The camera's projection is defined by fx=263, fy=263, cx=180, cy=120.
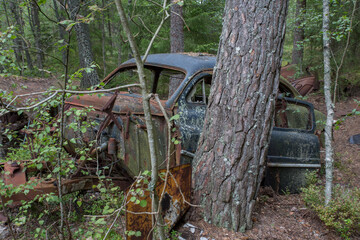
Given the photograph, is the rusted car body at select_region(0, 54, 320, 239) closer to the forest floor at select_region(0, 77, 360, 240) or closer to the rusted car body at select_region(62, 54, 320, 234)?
the rusted car body at select_region(62, 54, 320, 234)

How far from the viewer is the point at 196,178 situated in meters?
2.74

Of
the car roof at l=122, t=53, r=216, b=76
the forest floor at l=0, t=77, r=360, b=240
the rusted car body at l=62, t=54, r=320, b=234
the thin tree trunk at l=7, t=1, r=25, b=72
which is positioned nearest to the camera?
the forest floor at l=0, t=77, r=360, b=240

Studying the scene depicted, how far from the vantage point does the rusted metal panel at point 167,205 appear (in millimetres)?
2121

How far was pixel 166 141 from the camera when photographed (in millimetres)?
2980

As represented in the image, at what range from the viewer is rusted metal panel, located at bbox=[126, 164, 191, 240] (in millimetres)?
2121

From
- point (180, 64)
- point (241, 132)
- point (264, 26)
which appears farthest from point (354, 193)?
point (180, 64)

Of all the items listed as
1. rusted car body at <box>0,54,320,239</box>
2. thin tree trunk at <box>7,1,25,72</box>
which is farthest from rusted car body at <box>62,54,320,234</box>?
thin tree trunk at <box>7,1,25,72</box>

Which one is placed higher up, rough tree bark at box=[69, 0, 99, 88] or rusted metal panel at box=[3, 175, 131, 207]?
rough tree bark at box=[69, 0, 99, 88]

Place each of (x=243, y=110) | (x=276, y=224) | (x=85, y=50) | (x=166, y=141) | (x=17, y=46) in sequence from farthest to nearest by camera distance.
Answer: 1. (x=85, y=50)
2. (x=166, y=141)
3. (x=276, y=224)
4. (x=243, y=110)
5. (x=17, y=46)

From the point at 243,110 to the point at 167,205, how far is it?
3.83 feet

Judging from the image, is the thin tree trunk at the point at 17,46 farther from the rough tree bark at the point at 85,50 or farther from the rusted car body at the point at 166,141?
the rough tree bark at the point at 85,50

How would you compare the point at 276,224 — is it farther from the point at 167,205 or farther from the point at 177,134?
the point at 177,134

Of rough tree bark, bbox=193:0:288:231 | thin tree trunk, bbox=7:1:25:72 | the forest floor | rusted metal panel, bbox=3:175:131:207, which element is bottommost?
the forest floor

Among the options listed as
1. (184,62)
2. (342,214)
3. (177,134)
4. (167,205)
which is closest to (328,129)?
(342,214)
